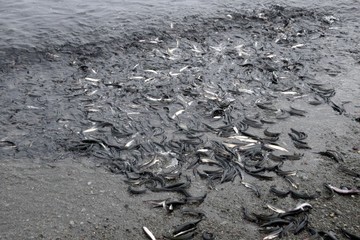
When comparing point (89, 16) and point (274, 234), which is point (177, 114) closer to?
point (274, 234)

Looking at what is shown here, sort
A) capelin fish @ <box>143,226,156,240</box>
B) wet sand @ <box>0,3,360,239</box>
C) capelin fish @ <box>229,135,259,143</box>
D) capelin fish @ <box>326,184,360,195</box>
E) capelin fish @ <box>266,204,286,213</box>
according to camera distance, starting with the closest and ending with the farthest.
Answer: capelin fish @ <box>143,226,156,240</box> < wet sand @ <box>0,3,360,239</box> < capelin fish @ <box>266,204,286,213</box> < capelin fish @ <box>326,184,360,195</box> < capelin fish @ <box>229,135,259,143</box>

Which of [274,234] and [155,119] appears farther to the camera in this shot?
[155,119]

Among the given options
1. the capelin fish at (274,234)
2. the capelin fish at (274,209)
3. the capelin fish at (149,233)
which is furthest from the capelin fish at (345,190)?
the capelin fish at (149,233)

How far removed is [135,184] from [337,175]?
352cm

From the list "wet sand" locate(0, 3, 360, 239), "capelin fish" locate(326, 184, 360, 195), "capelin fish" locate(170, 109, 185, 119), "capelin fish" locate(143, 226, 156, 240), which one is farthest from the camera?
"capelin fish" locate(170, 109, 185, 119)

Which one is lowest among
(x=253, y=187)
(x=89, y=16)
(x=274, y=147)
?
(x=253, y=187)

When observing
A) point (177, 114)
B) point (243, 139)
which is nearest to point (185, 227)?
point (243, 139)

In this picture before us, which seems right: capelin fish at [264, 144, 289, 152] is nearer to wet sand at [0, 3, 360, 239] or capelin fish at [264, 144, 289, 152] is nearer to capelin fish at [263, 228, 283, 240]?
wet sand at [0, 3, 360, 239]

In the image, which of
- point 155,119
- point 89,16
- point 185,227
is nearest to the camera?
point 185,227

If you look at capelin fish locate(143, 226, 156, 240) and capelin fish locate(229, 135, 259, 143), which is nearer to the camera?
capelin fish locate(143, 226, 156, 240)

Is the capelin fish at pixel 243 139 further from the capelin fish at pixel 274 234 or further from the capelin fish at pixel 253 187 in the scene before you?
the capelin fish at pixel 274 234

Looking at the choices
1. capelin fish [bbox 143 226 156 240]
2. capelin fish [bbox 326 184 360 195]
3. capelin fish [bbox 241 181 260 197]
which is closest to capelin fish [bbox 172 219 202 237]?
capelin fish [bbox 143 226 156 240]

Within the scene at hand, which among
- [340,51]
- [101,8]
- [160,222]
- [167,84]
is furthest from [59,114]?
[340,51]

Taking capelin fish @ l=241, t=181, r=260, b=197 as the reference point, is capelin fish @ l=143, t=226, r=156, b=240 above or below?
below
